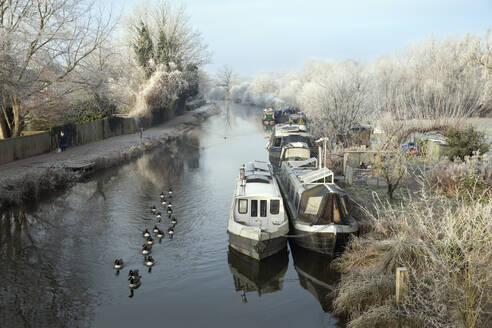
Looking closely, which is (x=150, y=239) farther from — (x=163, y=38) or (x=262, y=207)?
(x=163, y=38)

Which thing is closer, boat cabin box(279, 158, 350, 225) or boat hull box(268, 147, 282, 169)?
boat cabin box(279, 158, 350, 225)

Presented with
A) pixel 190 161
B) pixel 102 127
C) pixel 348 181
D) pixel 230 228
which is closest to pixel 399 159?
pixel 348 181

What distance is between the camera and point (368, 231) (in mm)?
15453

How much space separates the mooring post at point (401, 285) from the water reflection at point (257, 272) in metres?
4.46

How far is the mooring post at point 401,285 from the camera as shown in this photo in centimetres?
986

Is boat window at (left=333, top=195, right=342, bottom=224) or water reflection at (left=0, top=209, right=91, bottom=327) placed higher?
boat window at (left=333, top=195, right=342, bottom=224)

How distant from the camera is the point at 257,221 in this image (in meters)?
15.4

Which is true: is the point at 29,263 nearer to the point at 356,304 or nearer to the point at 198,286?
the point at 198,286

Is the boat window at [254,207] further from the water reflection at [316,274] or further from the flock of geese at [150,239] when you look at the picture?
the flock of geese at [150,239]

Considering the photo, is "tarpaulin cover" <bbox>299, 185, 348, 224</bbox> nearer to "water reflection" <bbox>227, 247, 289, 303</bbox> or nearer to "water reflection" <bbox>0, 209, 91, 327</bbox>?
"water reflection" <bbox>227, 247, 289, 303</bbox>

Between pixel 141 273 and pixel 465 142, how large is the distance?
16.7 meters

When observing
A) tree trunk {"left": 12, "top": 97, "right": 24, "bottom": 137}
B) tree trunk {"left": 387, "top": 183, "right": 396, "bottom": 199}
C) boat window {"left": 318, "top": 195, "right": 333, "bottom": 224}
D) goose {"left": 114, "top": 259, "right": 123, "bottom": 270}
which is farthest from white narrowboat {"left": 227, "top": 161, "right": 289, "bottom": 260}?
tree trunk {"left": 12, "top": 97, "right": 24, "bottom": 137}

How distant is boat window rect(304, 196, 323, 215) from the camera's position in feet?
49.4

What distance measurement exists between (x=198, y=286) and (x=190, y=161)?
64.6 ft
